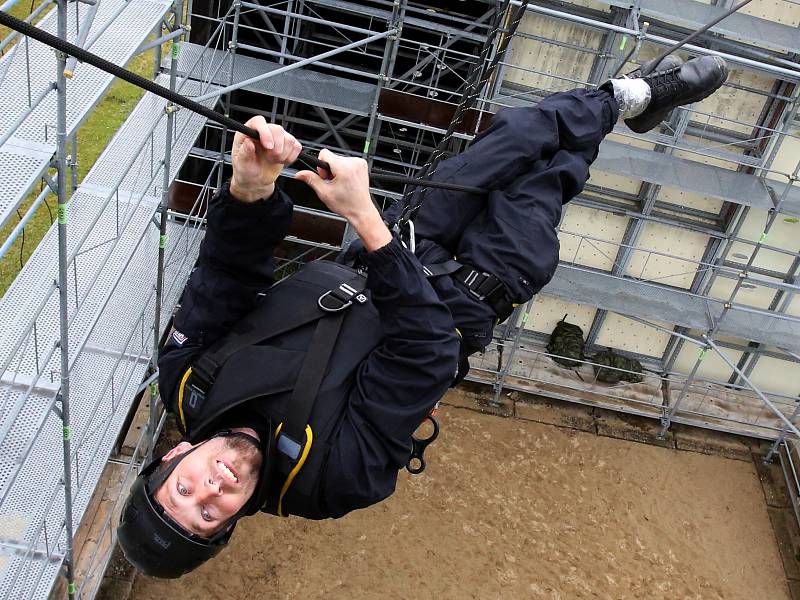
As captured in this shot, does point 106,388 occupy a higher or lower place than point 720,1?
lower

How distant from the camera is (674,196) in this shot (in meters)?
4.86

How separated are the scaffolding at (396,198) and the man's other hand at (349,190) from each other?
1091 millimetres

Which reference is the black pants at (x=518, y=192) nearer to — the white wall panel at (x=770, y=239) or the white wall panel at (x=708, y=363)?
the white wall panel at (x=770, y=239)

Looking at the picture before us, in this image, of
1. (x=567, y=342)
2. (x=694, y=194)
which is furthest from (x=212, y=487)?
(x=694, y=194)

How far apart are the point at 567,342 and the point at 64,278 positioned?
143 inches

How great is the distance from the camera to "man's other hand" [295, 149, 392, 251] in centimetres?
158

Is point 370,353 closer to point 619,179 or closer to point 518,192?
point 518,192

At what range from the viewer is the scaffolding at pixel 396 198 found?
2744 mm

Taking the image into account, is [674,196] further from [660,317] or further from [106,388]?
[106,388]

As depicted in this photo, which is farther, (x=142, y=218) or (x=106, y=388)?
(x=142, y=218)

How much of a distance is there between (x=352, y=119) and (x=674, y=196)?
194 cm

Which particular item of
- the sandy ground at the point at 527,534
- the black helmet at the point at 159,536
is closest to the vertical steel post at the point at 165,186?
the sandy ground at the point at 527,534

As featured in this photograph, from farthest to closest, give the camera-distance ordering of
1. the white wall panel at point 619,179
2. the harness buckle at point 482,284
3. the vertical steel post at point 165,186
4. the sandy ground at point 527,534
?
1. the white wall panel at point 619,179
2. the sandy ground at point 527,534
3. the vertical steel post at point 165,186
4. the harness buckle at point 482,284

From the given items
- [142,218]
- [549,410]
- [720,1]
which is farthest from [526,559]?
[720,1]
